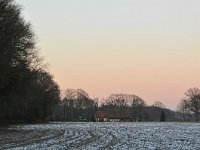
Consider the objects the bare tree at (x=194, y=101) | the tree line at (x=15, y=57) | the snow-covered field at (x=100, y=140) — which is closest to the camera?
the snow-covered field at (x=100, y=140)

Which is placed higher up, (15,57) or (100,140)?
(15,57)

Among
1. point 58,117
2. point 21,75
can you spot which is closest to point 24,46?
point 21,75

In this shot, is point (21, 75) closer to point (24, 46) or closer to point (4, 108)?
point (24, 46)

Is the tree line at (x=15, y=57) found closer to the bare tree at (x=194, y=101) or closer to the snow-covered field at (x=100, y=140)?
the snow-covered field at (x=100, y=140)

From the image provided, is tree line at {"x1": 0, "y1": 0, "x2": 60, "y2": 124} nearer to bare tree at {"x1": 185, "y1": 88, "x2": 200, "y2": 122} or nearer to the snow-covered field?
the snow-covered field

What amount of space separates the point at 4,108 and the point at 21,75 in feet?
27.4

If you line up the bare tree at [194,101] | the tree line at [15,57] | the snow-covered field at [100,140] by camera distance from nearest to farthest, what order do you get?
1. the snow-covered field at [100,140]
2. the tree line at [15,57]
3. the bare tree at [194,101]

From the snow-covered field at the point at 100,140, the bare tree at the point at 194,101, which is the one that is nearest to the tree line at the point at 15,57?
the snow-covered field at the point at 100,140

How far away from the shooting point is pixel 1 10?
165ft

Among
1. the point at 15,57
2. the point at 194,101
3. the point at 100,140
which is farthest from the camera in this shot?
the point at 194,101

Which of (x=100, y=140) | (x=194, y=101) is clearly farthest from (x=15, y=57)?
(x=194, y=101)

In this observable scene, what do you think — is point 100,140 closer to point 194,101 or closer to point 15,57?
point 15,57

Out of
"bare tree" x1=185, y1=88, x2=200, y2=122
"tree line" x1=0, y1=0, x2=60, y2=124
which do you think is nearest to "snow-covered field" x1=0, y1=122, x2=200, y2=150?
"tree line" x1=0, y1=0, x2=60, y2=124

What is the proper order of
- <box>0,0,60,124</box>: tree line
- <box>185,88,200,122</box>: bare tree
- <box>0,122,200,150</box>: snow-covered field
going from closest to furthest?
<box>0,122,200,150</box>: snow-covered field
<box>0,0,60,124</box>: tree line
<box>185,88,200,122</box>: bare tree
